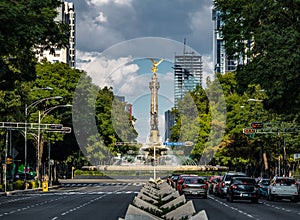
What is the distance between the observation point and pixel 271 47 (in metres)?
34.6

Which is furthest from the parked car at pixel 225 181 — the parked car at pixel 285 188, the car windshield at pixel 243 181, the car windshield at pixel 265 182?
the car windshield at pixel 243 181

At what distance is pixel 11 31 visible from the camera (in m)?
28.6

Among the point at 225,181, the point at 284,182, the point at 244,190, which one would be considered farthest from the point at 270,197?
the point at 244,190

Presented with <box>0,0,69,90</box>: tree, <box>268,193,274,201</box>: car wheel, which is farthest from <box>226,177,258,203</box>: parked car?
<box>0,0,69,90</box>: tree

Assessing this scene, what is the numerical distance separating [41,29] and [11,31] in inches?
62.7

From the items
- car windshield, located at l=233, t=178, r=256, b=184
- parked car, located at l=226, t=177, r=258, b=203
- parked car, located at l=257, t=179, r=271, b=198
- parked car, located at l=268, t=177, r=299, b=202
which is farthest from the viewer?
parked car, located at l=257, t=179, r=271, b=198

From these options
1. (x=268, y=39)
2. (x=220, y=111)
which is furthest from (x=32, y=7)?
(x=220, y=111)

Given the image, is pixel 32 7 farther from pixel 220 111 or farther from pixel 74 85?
pixel 220 111

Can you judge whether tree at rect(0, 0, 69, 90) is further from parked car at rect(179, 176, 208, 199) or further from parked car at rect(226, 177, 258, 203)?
parked car at rect(179, 176, 208, 199)

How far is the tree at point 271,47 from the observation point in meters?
34.0

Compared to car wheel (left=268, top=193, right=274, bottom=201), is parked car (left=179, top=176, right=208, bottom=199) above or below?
above

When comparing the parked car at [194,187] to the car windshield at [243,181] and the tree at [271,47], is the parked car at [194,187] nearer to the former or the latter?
the car windshield at [243,181]

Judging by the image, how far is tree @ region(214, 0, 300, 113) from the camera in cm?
3403

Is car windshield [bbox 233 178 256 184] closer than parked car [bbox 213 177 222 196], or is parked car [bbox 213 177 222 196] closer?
car windshield [bbox 233 178 256 184]
